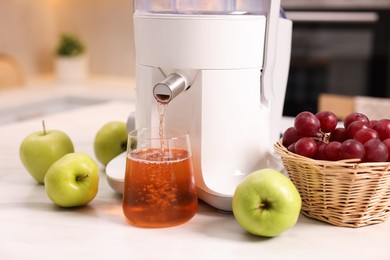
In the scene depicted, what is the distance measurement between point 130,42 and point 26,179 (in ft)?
7.46

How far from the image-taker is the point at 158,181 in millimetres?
844

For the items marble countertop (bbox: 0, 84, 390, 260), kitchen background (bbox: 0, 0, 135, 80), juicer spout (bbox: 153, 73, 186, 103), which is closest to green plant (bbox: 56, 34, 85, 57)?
kitchen background (bbox: 0, 0, 135, 80)

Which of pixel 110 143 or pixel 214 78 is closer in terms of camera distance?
pixel 214 78

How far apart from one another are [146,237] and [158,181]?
83 mm

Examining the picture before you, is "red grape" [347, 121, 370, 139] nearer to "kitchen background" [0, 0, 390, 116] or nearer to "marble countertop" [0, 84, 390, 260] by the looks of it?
"marble countertop" [0, 84, 390, 260]

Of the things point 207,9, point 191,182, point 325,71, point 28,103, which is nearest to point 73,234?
point 191,182

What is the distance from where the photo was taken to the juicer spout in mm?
870

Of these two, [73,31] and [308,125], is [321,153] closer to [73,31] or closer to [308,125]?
[308,125]

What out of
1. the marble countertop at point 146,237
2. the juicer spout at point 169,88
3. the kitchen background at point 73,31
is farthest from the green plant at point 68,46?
the juicer spout at point 169,88

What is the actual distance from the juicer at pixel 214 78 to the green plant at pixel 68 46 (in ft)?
7.35

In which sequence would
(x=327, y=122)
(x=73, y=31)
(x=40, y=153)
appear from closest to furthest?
(x=327, y=122), (x=40, y=153), (x=73, y=31)

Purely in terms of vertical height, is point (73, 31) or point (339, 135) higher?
point (339, 135)

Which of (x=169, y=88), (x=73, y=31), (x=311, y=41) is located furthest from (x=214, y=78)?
(x=73, y=31)

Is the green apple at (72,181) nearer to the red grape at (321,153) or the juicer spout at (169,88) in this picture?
the juicer spout at (169,88)
